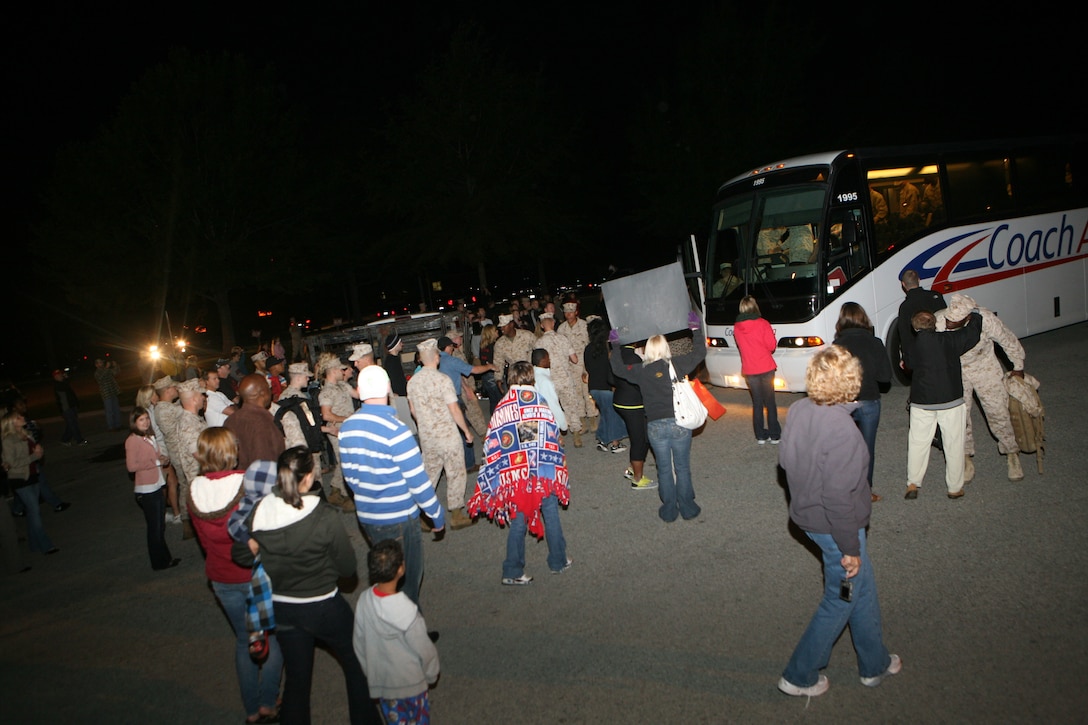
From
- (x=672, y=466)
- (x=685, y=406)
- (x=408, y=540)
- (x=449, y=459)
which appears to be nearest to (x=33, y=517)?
(x=449, y=459)

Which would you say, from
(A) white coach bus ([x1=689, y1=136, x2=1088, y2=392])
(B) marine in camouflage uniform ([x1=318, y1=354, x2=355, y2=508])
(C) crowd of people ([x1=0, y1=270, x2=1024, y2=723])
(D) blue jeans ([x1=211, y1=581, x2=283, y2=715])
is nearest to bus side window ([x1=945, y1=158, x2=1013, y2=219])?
(A) white coach bus ([x1=689, y1=136, x2=1088, y2=392])

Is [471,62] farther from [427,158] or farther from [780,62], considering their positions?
[780,62]

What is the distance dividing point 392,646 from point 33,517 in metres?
7.35

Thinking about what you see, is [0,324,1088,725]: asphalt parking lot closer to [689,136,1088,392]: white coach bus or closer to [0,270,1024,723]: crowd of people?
[0,270,1024,723]: crowd of people

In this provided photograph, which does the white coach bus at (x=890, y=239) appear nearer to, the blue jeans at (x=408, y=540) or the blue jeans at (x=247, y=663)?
the blue jeans at (x=408, y=540)

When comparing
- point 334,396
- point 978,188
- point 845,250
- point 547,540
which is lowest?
point 547,540

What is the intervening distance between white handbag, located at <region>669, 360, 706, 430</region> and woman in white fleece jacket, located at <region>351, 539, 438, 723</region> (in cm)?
327

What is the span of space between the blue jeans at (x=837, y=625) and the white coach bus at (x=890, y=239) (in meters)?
6.12

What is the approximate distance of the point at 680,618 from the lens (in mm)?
4934

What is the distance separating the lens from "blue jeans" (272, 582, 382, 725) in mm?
3793

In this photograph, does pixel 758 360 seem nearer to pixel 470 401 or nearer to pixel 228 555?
pixel 470 401

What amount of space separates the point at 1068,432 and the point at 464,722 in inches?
288

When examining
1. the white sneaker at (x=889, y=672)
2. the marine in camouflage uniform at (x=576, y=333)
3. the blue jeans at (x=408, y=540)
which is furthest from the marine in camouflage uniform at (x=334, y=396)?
the white sneaker at (x=889, y=672)

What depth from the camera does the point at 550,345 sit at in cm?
966
